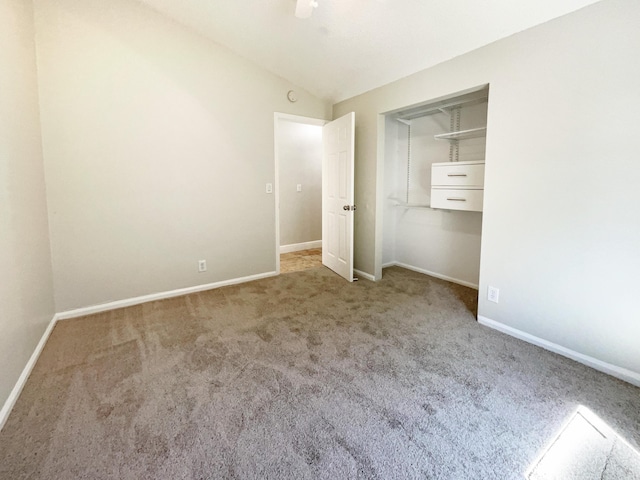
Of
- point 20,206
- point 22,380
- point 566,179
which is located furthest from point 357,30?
point 22,380

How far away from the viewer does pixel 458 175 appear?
334 cm

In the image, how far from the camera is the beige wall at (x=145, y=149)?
8.70ft

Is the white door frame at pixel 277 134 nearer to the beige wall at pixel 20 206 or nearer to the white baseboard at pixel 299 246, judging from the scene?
the white baseboard at pixel 299 246

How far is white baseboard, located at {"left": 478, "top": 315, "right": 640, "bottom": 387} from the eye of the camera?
191 cm

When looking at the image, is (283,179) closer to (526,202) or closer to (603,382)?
(526,202)

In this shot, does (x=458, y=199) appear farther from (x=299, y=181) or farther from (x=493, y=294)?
(x=299, y=181)

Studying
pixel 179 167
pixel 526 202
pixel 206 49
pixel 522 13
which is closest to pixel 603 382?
pixel 526 202

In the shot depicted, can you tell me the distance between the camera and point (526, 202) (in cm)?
231

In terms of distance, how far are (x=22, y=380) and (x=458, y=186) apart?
390 centimetres

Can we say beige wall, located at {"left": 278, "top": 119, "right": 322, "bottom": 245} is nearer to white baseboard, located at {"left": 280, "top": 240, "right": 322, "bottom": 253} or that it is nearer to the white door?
white baseboard, located at {"left": 280, "top": 240, "right": 322, "bottom": 253}

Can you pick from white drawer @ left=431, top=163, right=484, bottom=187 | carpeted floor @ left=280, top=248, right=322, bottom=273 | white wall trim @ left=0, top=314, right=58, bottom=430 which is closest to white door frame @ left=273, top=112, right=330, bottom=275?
carpeted floor @ left=280, top=248, right=322, bottom=273

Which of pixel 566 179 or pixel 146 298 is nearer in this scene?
pixel 566 179

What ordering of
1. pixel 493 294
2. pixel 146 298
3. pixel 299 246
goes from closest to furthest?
pixel 493 294 → pixel 146 298 → pixel 299 246

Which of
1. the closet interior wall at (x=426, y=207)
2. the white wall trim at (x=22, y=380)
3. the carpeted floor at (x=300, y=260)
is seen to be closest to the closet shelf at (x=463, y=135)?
the closet interior wall at (x=426, y=207)
